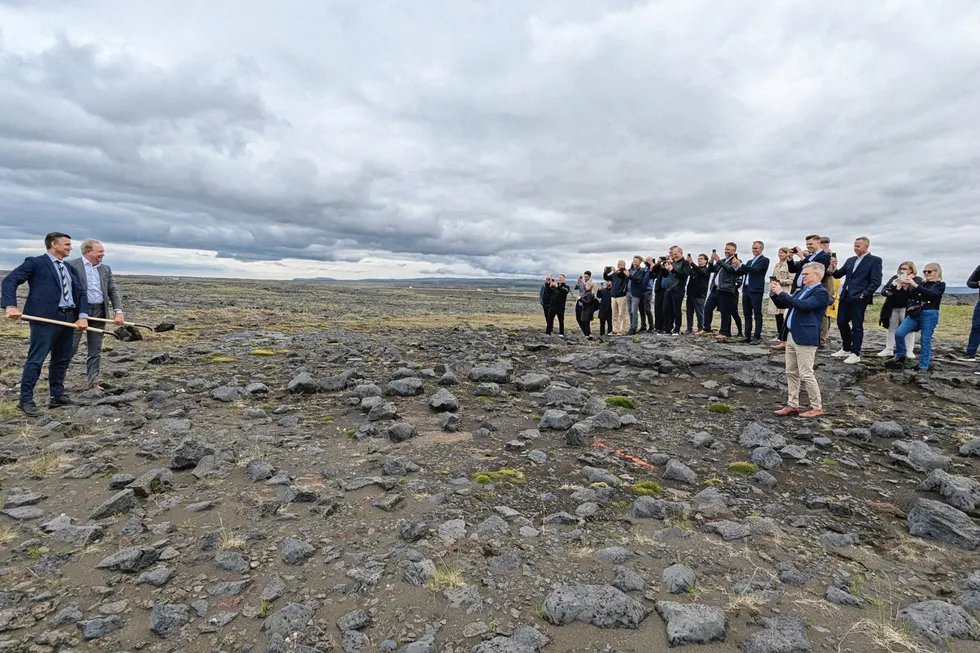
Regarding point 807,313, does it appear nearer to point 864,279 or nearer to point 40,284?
point 864,279

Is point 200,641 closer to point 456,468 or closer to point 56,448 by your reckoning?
point 456,468

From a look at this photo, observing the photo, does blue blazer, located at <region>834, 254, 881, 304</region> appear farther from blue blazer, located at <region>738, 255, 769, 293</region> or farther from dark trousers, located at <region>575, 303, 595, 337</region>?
dark trousers, located at <region>575, 303, 595, 337</region>

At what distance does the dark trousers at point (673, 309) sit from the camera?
22.0 metres

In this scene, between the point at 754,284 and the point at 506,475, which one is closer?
the point at 506,475

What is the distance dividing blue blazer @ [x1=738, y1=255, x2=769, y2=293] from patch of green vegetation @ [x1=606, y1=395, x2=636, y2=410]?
877 cm

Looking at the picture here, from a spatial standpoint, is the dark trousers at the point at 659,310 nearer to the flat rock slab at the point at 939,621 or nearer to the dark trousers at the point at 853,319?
the dark trousers at the point at 853,319

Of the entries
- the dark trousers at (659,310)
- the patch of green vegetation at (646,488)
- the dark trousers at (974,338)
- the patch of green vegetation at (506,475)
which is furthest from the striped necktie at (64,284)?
the dark trousers at (974,338)

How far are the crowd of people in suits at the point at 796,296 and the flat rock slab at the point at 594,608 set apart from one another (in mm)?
8014

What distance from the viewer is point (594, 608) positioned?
4.67 m

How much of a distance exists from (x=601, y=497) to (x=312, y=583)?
161 inches

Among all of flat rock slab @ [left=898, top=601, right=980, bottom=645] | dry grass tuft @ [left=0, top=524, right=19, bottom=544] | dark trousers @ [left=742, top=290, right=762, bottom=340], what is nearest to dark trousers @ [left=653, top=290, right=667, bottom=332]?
dark trousers @ [left=742, top=290, right=762, bottom=340]

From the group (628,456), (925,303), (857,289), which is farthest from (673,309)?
(628,456)

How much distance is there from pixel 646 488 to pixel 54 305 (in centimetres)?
1287

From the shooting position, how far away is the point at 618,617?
461cm
